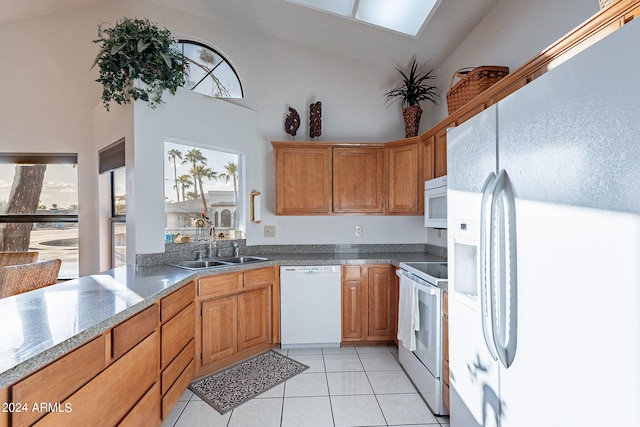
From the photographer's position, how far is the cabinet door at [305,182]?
3.25 metres

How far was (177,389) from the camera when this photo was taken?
2.04 meters

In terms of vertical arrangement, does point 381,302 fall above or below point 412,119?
below

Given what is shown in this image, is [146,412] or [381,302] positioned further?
[381,302]

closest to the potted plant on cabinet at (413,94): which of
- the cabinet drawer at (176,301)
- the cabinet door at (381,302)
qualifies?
the cabinet door at (381,302)

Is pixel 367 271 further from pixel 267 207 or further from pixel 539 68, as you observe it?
pixel 539 68

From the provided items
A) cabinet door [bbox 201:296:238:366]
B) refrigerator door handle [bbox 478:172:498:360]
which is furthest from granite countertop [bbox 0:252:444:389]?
refrigerator door handle [bbox 478:172:498:360]

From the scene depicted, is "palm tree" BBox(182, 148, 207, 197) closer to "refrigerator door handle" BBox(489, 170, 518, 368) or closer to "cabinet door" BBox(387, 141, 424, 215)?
"cabinet door" BBox(387, 141, 424, 215)

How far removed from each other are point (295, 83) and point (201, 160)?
141 cm

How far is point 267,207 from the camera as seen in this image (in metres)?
3.51

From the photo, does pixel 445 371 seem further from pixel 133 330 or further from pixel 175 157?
pixel 175 157

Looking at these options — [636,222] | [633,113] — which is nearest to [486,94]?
[633,113]

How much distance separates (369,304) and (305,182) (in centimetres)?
142

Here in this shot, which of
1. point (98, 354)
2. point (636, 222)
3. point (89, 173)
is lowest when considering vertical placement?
point (98, 354)

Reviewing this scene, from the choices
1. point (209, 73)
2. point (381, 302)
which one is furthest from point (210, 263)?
point (209, 73)
